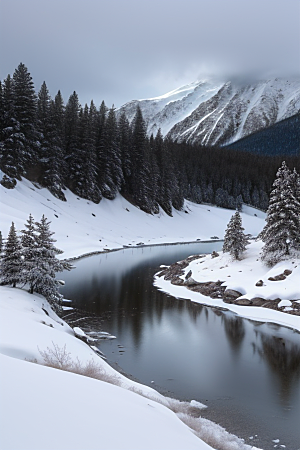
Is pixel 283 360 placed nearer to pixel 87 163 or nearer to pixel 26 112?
pixel 26 112

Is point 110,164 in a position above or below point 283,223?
above

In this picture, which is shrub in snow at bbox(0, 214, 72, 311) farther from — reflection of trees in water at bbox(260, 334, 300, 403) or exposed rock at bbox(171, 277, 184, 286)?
exposed rock at bbox(171, 277, 184, 286)

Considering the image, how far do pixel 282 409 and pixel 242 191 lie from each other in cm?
12055

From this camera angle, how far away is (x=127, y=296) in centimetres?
2775

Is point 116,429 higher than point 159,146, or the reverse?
point 159,146

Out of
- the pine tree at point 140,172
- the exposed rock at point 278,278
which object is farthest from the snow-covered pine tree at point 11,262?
the pine tree at point 140,172

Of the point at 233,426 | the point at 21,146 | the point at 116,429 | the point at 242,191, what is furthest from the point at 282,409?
the point at 242,191

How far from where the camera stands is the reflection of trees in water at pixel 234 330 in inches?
731

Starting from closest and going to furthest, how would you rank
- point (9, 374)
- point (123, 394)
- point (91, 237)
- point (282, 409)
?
point (9, 374) → point (123, 394) → point (282, 409) → point (91, 237)

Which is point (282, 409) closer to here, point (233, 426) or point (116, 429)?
point (233, 426)

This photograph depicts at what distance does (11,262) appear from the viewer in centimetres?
1817

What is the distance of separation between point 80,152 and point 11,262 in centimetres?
5130

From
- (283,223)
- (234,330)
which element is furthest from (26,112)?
(234,330)

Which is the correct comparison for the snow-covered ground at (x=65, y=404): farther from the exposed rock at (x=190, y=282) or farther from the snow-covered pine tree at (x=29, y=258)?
the exposed rock at (x=190, y=282)
